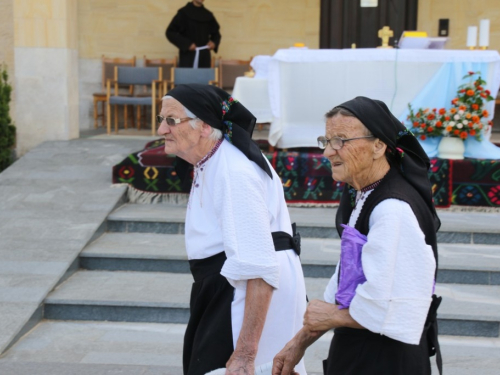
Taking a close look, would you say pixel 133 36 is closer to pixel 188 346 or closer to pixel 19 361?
pixel 19 361

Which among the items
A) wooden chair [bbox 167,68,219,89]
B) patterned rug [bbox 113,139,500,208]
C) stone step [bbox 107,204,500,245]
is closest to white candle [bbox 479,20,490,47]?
patterned rug [bbox 113,139,500,208]

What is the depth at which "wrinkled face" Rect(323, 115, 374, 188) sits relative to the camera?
91.6 inches

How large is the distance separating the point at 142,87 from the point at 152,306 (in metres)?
7.05

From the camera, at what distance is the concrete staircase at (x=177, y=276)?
5.19m

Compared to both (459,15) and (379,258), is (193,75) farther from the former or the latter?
(379,258)

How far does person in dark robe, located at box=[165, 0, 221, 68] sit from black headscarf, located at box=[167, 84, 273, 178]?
858 centimetres

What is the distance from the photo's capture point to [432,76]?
7.64 m

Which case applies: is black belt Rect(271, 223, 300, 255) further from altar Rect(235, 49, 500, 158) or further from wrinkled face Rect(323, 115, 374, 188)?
altar Rect(235, 49, 500, 158)

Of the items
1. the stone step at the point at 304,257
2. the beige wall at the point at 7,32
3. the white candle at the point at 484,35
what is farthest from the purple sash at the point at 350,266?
the beige wall at the point at 7,32

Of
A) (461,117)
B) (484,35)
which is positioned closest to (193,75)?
(484,35)

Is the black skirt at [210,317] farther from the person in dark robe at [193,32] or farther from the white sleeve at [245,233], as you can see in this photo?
the person in dark robe at [193,32]

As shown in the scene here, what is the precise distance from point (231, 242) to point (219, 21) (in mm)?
9894

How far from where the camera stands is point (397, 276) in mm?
2137

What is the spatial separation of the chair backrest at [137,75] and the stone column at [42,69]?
5.01 feet
